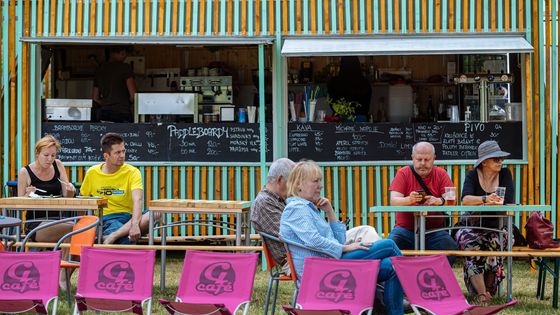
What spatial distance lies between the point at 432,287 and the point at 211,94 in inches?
232

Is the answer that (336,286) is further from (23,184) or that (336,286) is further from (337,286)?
(23,184)

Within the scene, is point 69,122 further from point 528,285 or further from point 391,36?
point 528,285

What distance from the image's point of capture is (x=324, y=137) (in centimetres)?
1166

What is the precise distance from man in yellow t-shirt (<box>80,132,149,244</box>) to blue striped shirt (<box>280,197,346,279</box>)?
8.81 ft

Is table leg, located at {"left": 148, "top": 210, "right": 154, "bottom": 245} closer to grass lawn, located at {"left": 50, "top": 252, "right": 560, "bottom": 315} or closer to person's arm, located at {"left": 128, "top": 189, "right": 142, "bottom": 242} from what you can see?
person's arm, located at {"left": 128, "top": 189, "right": 142, "bottom": 242}

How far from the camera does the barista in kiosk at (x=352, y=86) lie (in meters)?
12.2

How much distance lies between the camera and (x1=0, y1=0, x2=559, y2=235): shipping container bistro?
1153 centimetres

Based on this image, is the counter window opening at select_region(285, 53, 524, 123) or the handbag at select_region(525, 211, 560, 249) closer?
the handbag at select_region(525, 211, 560, 249)

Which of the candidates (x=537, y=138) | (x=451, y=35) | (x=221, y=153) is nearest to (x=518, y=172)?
(x=537, y=138)

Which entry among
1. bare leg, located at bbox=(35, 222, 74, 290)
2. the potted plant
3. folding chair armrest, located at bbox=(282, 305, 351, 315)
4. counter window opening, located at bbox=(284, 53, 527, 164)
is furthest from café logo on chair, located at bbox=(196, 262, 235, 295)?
the potted plant

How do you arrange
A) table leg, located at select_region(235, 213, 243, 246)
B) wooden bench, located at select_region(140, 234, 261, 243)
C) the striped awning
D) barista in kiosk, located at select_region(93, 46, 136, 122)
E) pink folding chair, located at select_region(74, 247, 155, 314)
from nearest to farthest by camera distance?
pink folding chair, located at select_region(74, 247, 155, 314)
table leg, located at select_region(235, 213, 243, 246)
wooden bench, located at select_region(140, 234, 261, 243)
the striped awning
barista in kiosk, located at select_region(93, 46, 136, 122)

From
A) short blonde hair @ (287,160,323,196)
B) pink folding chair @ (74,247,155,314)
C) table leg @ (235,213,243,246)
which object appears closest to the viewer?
pink folding chair @ (74,247,155,314)

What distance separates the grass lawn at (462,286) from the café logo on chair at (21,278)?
1.04 meters

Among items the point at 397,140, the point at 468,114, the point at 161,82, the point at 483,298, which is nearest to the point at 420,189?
the point at 483,298
